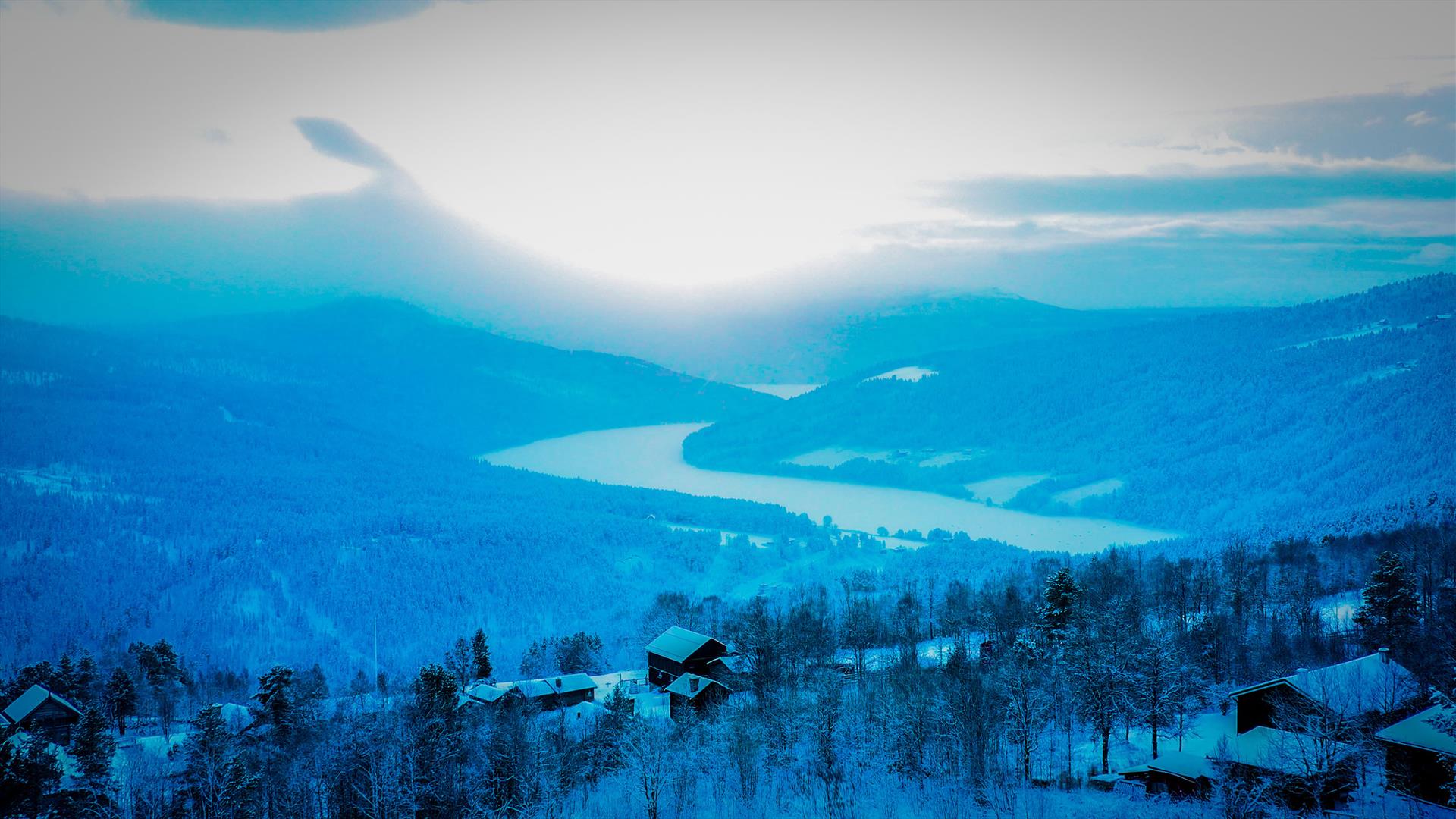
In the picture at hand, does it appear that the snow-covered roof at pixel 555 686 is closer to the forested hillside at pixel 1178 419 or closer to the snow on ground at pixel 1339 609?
the snow on ground at pixel 1339 609

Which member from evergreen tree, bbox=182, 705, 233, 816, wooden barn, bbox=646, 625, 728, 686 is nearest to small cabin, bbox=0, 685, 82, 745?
evergreen tree, bbox=182, 705, 233, 816

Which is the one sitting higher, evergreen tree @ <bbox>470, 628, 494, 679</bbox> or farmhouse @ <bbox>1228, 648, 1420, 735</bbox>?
farmhouse @ <bbox>1228, 648, 1420, 735</bbox>

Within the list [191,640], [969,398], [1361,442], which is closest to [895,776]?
[191,640]

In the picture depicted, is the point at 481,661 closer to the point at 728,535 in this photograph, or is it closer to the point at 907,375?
the point at 728,535

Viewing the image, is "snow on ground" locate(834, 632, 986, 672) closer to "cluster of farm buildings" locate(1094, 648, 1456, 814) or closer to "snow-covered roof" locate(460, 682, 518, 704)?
"cluster of farm buildings" locate(1094, 648, 1456, 814)

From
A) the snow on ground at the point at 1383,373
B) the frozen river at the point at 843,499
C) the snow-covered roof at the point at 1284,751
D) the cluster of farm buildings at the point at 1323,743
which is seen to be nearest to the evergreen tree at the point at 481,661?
the cluster of farm buildings at the point at 1323,743

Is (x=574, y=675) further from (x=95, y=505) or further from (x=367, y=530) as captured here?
(x=95, y=505)
